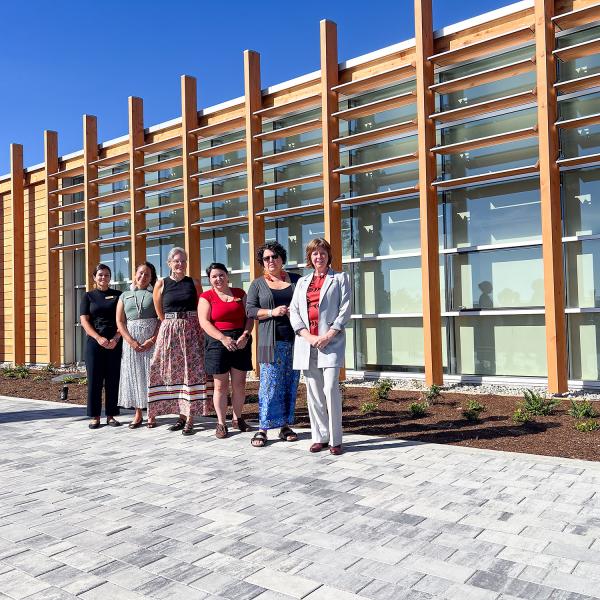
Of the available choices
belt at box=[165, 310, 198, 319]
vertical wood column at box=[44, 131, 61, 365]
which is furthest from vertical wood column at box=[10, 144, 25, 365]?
belt at box=[165, 310, 198, 319]

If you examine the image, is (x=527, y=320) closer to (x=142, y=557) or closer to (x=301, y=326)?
(x=301, y=326)

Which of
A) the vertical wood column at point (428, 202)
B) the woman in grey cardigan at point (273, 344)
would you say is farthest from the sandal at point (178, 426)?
the vertical wood column at point (428, 202)

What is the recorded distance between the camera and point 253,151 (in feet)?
41.4

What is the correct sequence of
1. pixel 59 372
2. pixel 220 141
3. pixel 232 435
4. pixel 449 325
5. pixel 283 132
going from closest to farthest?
1. pixel 232 435
2. pixel 449 325
3. pixel 283 132
4. pixel 220 141
5. pixel 59 372

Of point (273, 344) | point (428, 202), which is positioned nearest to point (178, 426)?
point (273, 344)

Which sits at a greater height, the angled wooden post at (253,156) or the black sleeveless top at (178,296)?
the angled wooden post at (253,156)

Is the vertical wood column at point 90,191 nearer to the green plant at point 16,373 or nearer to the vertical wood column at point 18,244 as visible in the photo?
the green plant at point 16,373

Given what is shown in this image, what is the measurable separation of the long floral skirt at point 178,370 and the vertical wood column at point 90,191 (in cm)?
962

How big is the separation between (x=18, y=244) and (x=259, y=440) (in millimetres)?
14663

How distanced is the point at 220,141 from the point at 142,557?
1215cm

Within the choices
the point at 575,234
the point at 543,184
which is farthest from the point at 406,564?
the point at 575,234

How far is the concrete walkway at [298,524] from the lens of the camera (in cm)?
312

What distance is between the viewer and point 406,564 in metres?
3.32

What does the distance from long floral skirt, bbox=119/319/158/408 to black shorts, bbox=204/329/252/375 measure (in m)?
1.01
